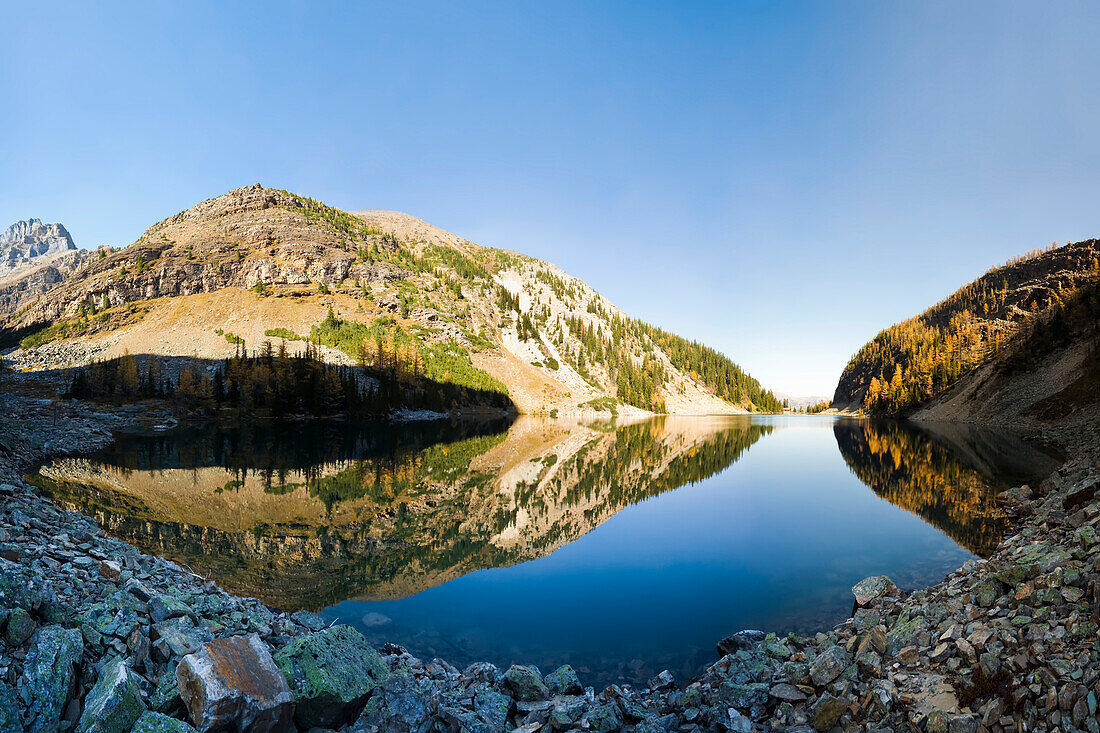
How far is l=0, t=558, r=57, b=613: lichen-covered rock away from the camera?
5.31 m

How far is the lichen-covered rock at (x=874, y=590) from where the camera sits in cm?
1109

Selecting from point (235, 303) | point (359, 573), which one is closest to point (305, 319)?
point (235, 303)

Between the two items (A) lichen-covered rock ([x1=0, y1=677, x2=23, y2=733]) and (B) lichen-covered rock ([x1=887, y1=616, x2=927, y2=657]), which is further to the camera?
(B) lichen-covered rock ([x1=887, y1=616, x2=927, y2=657])

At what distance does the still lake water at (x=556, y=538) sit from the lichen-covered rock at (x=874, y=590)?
2.54 ft

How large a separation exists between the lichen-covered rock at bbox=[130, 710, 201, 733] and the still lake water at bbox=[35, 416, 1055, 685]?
5.96m

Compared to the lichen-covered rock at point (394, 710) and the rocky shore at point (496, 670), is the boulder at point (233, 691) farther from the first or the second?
the lichen-covered rock at point (394, 710)

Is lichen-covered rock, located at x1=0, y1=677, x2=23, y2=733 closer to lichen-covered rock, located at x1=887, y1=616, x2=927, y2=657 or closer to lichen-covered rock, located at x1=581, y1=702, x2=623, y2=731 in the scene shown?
lichen-covered rock, located at x1=581, y1=702, x2=623, y2=731

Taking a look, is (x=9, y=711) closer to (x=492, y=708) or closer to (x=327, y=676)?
(x=327, y=676)

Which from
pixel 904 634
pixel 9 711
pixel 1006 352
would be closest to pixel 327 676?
pixel 9 711

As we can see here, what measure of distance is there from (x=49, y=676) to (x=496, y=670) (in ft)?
20.7

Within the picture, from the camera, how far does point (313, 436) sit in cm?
5869

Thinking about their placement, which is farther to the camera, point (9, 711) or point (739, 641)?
point (739, 641)

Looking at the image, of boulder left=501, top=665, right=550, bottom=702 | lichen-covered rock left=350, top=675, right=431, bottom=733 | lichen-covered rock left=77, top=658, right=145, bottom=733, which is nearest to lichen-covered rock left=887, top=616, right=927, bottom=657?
boulder left=501, top=665, right=550, bottom=702

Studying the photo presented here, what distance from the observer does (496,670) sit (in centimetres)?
870
